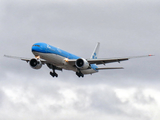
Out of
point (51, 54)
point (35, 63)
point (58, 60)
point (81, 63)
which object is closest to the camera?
point (51, 54)

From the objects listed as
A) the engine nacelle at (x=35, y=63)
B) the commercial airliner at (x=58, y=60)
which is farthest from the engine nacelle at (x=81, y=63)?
the engine nacelle at (x=35, y=63)

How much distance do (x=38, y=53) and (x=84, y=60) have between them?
1010 cm

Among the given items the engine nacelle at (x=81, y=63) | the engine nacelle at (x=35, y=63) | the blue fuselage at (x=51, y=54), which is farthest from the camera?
the engine nacelle at (x=81, y=63)

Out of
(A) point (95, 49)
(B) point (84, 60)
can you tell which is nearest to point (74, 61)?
(B) point (84, 60)

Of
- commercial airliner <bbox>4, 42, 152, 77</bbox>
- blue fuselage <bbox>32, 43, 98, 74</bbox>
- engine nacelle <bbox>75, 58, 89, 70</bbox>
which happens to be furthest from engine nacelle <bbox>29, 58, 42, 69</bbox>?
engine nacelle <bbox>75, 58, 89, 70</bbox>

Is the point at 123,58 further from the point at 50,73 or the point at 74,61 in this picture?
the point at 50,73

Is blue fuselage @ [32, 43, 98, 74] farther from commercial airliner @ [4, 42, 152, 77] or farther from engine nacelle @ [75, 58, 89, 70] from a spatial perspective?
engine nacelle @ [75, 58, 89, 70]

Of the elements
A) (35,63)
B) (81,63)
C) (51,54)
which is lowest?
(81,63)

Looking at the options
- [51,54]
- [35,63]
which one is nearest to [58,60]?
[51,54]

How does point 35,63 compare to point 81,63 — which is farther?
point 81,63

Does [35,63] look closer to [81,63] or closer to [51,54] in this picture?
[51,54]

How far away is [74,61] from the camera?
3100 inches

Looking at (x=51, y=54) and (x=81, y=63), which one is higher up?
(x=51, y=54)

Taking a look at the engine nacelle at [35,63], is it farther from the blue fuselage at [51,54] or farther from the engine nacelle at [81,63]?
the engine nacelle at [81,63]
